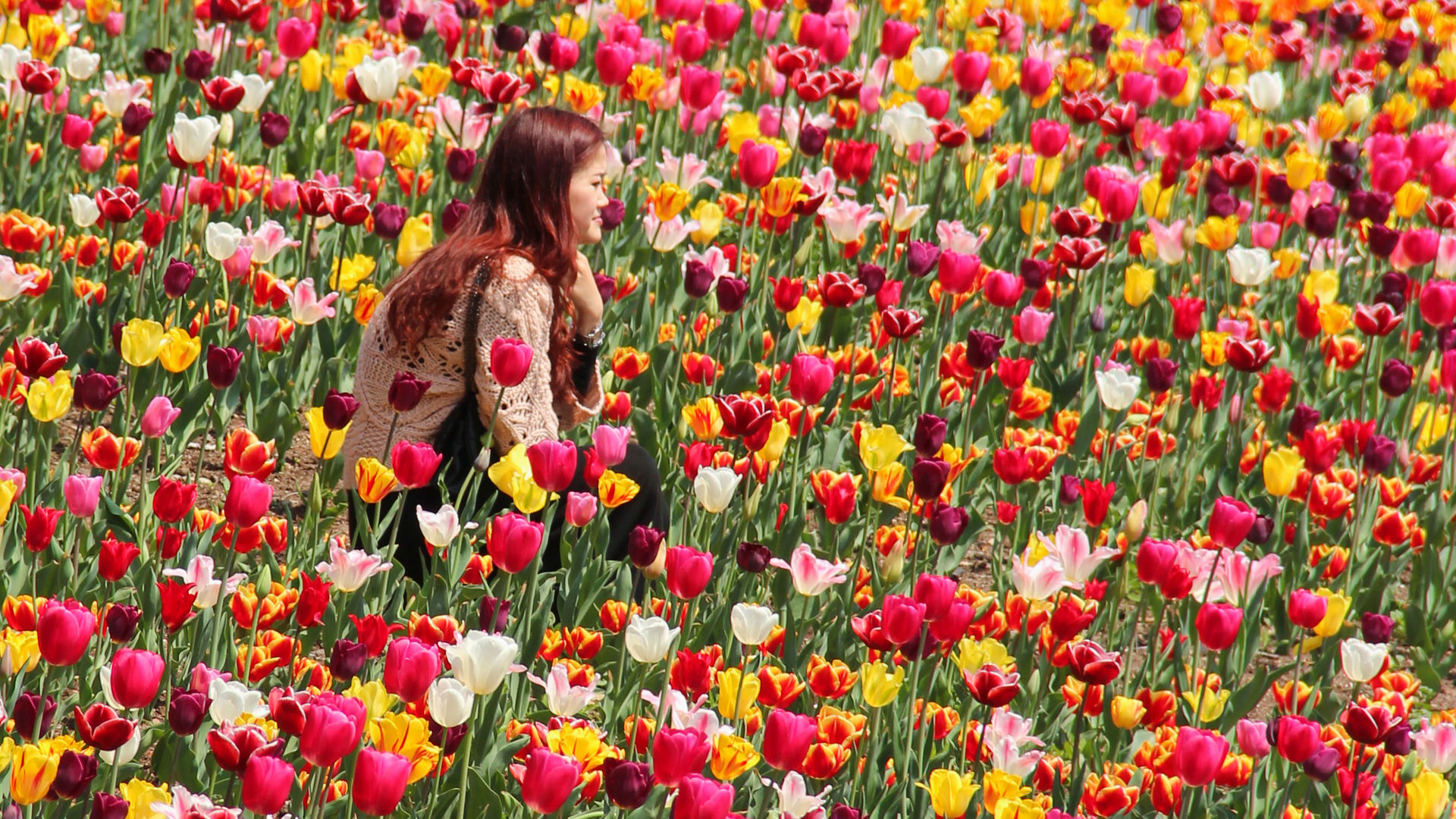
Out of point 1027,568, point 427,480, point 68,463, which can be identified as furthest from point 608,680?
point 68,463

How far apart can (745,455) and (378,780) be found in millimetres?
1943

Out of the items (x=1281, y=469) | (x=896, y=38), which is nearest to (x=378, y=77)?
(x=896, y=38)

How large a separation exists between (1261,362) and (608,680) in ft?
5.60

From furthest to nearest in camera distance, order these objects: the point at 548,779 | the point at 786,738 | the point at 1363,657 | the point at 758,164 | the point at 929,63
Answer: the point at 929,63, the point at 758,164, the point at 1363,657, the point at 786,738, the point at 548,779

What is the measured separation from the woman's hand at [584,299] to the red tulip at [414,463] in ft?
2.91

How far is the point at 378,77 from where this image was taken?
4.94 meters

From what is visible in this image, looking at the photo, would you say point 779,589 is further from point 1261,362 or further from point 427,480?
point 1261,362

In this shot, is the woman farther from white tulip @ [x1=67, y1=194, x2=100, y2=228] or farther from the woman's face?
white tulip @ [x1=67, y1=194, x2=100, y2=228]

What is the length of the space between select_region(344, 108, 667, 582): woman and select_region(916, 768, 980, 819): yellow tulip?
120cm

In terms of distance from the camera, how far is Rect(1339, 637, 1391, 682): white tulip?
10.3 feet

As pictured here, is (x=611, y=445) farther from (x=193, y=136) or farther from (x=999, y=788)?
(x=193, y=136)

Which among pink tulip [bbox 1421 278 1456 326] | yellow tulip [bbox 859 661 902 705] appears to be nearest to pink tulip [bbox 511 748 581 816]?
yellow tulip [bbox 859 661 902 705]

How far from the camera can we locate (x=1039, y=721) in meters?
3.47

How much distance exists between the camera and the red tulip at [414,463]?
123 inches
